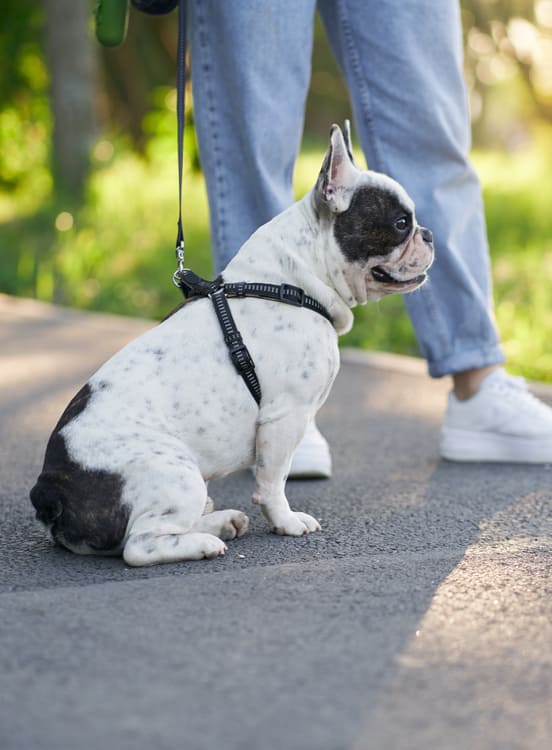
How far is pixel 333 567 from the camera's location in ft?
8.89

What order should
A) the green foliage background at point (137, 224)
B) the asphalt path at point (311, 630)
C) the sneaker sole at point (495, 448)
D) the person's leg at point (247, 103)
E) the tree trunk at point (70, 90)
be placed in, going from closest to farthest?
1. the asphalt path at point (311, 630)
2. the person's leg at point (247, 103)
3. the sneaker sole at point (495, 448)
4. the green foliage background at point (137, 224)
5. the tree trunk at point (70, 90)

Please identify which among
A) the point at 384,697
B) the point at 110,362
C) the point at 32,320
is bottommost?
the point at 32,320

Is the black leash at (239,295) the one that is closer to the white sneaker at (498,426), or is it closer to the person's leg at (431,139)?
the person's leg at (431,139)

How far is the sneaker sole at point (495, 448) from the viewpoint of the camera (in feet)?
12.6

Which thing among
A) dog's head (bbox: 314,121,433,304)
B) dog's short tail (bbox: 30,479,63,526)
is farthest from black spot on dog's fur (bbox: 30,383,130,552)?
dog's head (bbox: 314,121,433,304)

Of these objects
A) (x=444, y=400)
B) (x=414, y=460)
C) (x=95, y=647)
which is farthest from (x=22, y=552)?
(x=444, y=400)

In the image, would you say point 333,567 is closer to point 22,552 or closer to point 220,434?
point 220,434

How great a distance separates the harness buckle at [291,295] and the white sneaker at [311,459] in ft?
2.57

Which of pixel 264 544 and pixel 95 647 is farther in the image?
pixel 264 544

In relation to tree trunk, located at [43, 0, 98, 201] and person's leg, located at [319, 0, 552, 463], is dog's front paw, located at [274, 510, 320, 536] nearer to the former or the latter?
person's leg, located at [319, 0, 552, 463]

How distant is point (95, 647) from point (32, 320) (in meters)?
4.69

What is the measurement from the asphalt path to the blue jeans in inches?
22.9

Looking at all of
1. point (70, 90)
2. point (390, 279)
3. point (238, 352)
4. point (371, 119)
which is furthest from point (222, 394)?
point (70, 90)

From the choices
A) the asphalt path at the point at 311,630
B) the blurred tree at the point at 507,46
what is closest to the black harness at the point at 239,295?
the asphalt path at the point at 311,630
